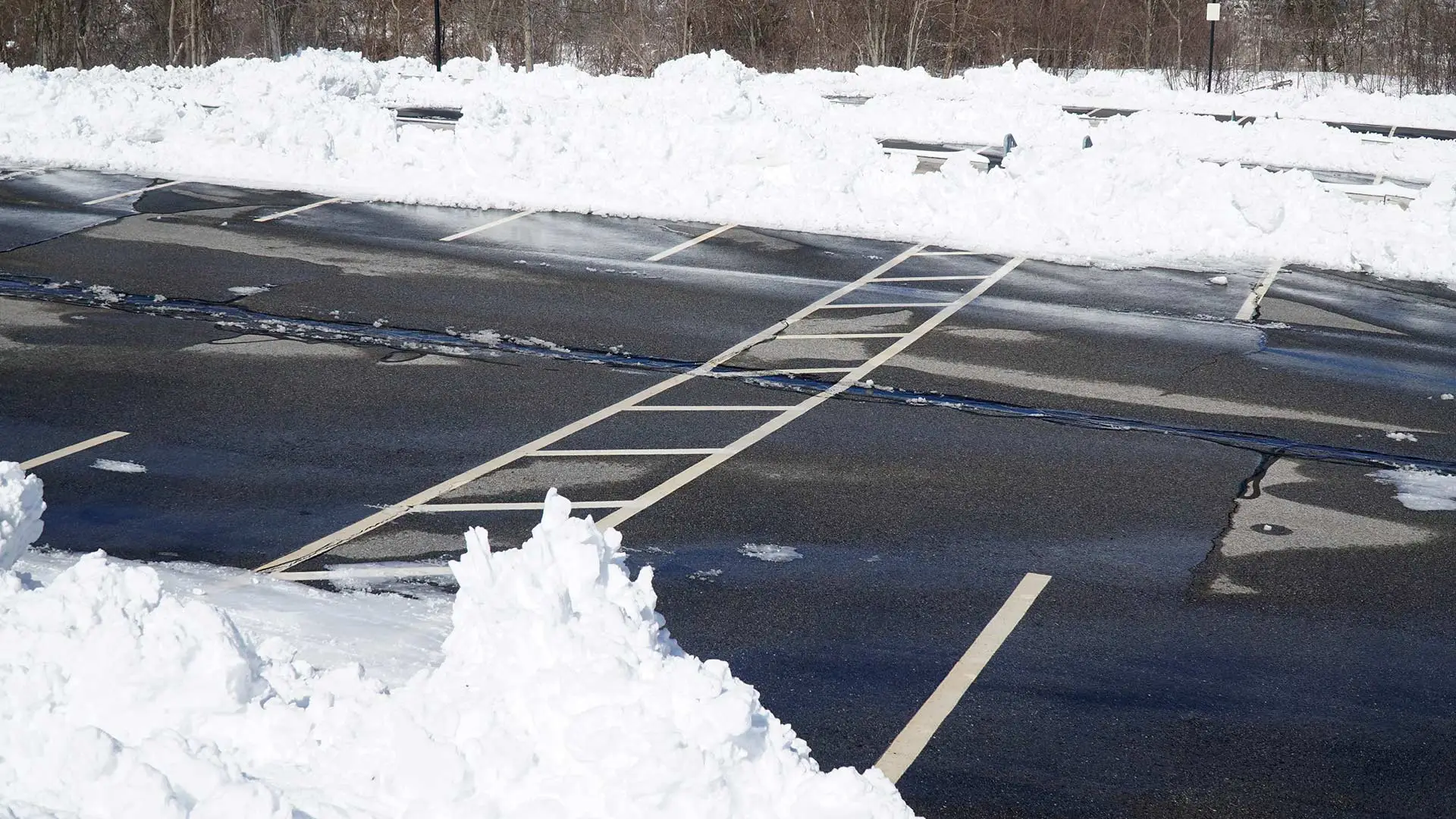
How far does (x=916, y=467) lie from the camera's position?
944 centimetres

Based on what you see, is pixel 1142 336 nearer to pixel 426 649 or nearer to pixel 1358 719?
pixel 1358 719

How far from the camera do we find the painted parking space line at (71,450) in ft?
29.7

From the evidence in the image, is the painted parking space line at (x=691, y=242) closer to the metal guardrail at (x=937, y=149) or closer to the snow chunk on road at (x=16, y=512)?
the metal guardrail at (x=937, y=149)

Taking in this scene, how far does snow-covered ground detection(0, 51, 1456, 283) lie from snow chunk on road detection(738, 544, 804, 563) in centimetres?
950

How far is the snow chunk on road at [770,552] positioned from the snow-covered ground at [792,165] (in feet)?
31.2

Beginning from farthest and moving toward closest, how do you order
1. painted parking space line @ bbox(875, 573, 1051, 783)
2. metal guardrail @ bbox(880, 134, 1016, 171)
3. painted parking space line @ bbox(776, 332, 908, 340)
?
metal guardrail @ bbox(880, 134, 1016, 171), painted parking space line @ bbox(776, 332, 908, 340), painted parking space line @ bbox(875, 573, 1051, 783)

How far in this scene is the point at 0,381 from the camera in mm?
10891

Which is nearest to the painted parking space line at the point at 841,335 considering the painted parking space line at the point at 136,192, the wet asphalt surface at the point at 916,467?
the wet asphalt surface at the point at 916,467

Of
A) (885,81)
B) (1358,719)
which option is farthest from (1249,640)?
(885,81)

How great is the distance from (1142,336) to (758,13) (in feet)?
121

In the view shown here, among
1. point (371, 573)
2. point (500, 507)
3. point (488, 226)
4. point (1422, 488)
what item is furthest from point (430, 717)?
point (488, 226)

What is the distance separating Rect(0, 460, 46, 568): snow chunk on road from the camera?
19.2ft

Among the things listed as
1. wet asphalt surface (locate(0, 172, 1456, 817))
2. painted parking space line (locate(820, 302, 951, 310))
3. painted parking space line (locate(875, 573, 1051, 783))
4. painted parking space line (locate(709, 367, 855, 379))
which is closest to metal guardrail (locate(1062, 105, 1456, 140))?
wet asphalt surface (locate(0, 172, 1456, 817))

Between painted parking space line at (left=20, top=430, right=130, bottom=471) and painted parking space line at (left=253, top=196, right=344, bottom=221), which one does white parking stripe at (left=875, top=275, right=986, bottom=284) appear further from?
painted parking space line at (left=20, top=430, right=130, bottom=471)
